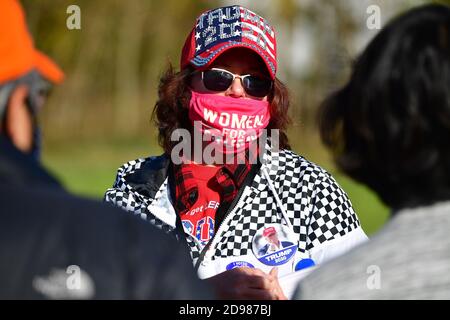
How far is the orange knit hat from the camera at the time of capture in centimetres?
237

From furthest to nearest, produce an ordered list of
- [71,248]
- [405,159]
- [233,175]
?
[233,175] < [405,159] < [71,248]

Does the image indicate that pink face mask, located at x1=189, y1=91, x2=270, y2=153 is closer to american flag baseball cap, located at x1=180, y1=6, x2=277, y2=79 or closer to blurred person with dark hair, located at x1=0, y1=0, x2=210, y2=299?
american flag baseball cap, located at x1=180, y1=6, x2=277, y2=79

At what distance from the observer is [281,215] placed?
4266 mm

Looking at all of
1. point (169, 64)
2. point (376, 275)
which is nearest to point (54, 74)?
point (376, 275)

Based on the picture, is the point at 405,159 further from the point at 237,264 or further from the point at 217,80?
the point at 217,80

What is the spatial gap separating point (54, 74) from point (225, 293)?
1528 mm

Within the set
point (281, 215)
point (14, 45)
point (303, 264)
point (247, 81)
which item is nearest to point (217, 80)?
point (247, 81)

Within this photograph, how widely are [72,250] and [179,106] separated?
2753mm

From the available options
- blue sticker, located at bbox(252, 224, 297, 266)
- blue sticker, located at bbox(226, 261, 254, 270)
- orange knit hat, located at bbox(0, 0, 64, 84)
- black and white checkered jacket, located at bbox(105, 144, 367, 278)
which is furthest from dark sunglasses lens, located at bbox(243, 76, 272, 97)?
orange knit hat, located at bbox(0, 0, 64, 84)

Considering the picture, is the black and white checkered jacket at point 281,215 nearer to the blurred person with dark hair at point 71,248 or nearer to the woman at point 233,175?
the woman at point 233,175

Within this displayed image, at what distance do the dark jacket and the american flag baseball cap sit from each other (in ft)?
7.81

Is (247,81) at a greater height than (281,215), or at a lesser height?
greater

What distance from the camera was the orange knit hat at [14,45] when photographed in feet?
7.77
